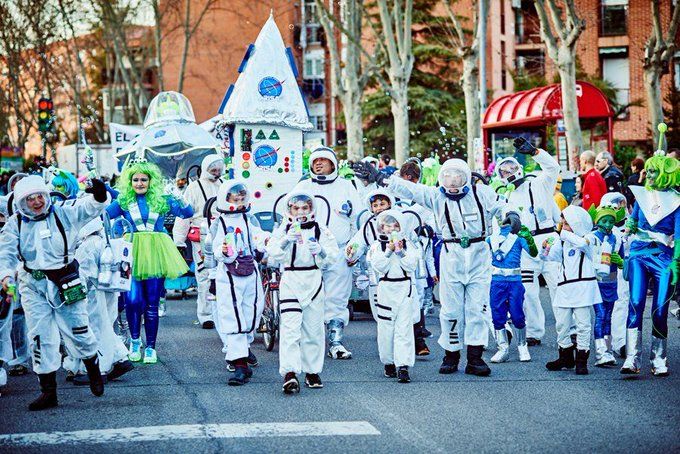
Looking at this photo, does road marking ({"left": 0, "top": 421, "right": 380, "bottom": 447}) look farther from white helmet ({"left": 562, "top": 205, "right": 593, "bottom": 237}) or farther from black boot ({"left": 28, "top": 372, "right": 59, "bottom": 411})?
white helmet ({"left": 562, "top": 205, "right": 593, "bottom": 237})

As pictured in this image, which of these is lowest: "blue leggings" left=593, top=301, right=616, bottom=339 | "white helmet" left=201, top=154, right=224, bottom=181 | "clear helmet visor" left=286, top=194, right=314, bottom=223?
"blue leggings" left=593, top=301, right=616, bottom=339

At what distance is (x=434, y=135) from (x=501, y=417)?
40304 millimetres

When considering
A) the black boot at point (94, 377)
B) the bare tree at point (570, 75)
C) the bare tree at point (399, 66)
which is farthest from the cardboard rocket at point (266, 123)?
the bare tree at point (399, 66)

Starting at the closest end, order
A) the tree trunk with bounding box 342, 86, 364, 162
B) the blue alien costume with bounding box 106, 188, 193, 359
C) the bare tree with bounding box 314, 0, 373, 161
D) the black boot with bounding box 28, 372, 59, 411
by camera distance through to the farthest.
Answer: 1. the black boot with bounding box 28, 372, 59, 411
2. the blue alien costume with bounding box 106, 188, 193, 359
3. the bare tree with bounding box 314, 0, 373, 161
4. the tree trunk with bounding box 342, 86, 364, 162

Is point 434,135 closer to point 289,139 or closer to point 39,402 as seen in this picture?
point 289,139

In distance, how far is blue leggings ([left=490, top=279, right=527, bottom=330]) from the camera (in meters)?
11.9

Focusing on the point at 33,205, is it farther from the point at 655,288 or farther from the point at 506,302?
the point at 655,288

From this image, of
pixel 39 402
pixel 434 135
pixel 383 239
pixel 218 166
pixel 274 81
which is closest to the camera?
pixel 39 402

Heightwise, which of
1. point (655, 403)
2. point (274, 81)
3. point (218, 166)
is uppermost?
point (274, 81)

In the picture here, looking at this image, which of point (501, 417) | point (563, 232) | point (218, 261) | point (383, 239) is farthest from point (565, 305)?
point (218, 261)

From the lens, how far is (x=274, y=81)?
16547 millimetres

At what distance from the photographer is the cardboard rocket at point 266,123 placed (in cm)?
1631

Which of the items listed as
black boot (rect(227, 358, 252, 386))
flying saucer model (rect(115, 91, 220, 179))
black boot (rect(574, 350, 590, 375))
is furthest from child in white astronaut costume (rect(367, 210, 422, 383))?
flying saucer model (rect(115, 91, 220, 179))

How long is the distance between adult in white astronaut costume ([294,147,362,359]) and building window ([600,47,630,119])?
4067 centimetres
